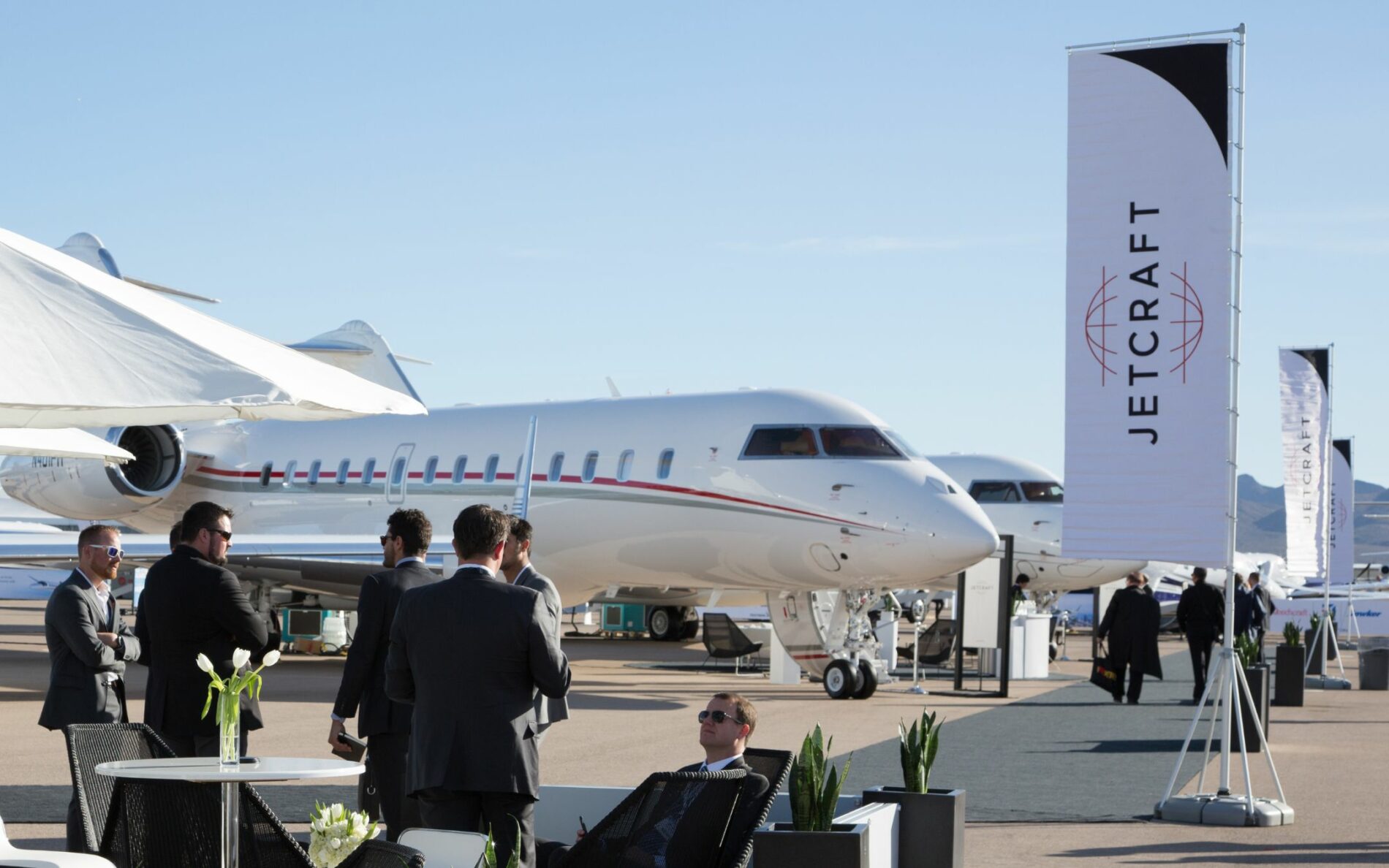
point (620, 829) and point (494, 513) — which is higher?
point (494, 513)

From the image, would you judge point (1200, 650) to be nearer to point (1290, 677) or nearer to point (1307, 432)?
point (1290, 677)

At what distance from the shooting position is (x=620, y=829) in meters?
5.32

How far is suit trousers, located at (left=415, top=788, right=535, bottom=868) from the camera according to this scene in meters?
5.35

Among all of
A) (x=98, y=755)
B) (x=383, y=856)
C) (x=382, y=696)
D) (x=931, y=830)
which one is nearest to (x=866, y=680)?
(x=931, y=830)

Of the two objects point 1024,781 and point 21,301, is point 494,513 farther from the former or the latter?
point 1024,781

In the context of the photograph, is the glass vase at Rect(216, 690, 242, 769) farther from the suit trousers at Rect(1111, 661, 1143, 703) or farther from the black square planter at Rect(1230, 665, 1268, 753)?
the suit trousers at Rect(1111, 661, 1143, 703)

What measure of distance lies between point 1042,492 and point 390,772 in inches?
825

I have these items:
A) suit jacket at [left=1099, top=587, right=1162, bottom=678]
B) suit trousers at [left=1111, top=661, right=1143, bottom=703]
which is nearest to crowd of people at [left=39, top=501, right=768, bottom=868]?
suit jacket at [left=1099, top=587, right=1162, bottom=678]

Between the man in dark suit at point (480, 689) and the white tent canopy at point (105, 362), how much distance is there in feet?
2.61

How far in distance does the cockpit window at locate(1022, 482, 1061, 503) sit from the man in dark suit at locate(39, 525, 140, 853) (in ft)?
67.0

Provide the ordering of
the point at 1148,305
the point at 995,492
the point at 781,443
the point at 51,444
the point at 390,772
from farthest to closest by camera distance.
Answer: the point at 995,492
the point at 781,443
the point at 1148,305
the point at 51,444
the point at 390,772

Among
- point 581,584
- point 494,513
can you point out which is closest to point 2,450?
point 494,513

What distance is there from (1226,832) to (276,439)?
52.8 feet

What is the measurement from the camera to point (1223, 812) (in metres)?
9.19
